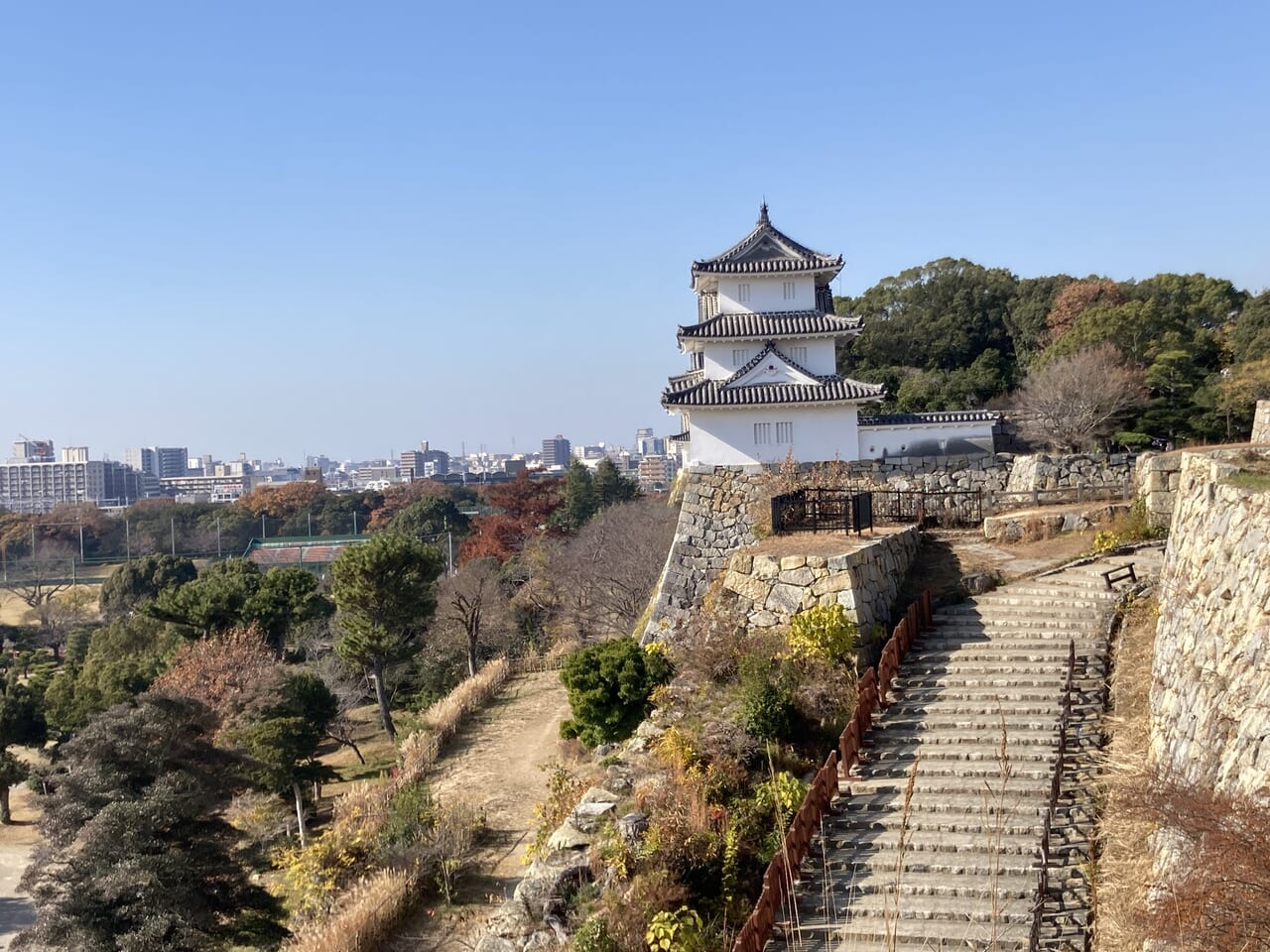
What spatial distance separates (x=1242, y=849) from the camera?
450 cm

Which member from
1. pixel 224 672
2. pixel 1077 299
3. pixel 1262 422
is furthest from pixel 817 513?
pixel 1077 299

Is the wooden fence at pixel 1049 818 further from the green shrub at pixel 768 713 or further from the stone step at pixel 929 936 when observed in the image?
the green shrub at pixel 768 713

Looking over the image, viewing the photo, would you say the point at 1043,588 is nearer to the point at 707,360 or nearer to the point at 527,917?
the point at 527,917

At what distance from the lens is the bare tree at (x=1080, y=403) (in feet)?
74.7

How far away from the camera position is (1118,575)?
12.9m

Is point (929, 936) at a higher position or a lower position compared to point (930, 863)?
lower

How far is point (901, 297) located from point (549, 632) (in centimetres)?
1775

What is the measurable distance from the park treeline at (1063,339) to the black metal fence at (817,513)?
37.9 feet

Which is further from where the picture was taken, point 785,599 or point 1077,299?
point 1077,299

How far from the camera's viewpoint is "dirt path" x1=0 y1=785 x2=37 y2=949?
1653 cm

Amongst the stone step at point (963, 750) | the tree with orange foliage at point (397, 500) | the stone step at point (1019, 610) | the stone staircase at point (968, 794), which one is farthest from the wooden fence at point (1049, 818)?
the tree with orange foliage at point (397, 500)

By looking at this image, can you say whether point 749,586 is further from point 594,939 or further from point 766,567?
point 594,939

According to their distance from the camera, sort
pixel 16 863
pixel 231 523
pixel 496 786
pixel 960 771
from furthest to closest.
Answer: pixel 231 523 < pixel 16 863 < pixel 496 786 < pixel 960 771

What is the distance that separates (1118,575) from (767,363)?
9.72m
